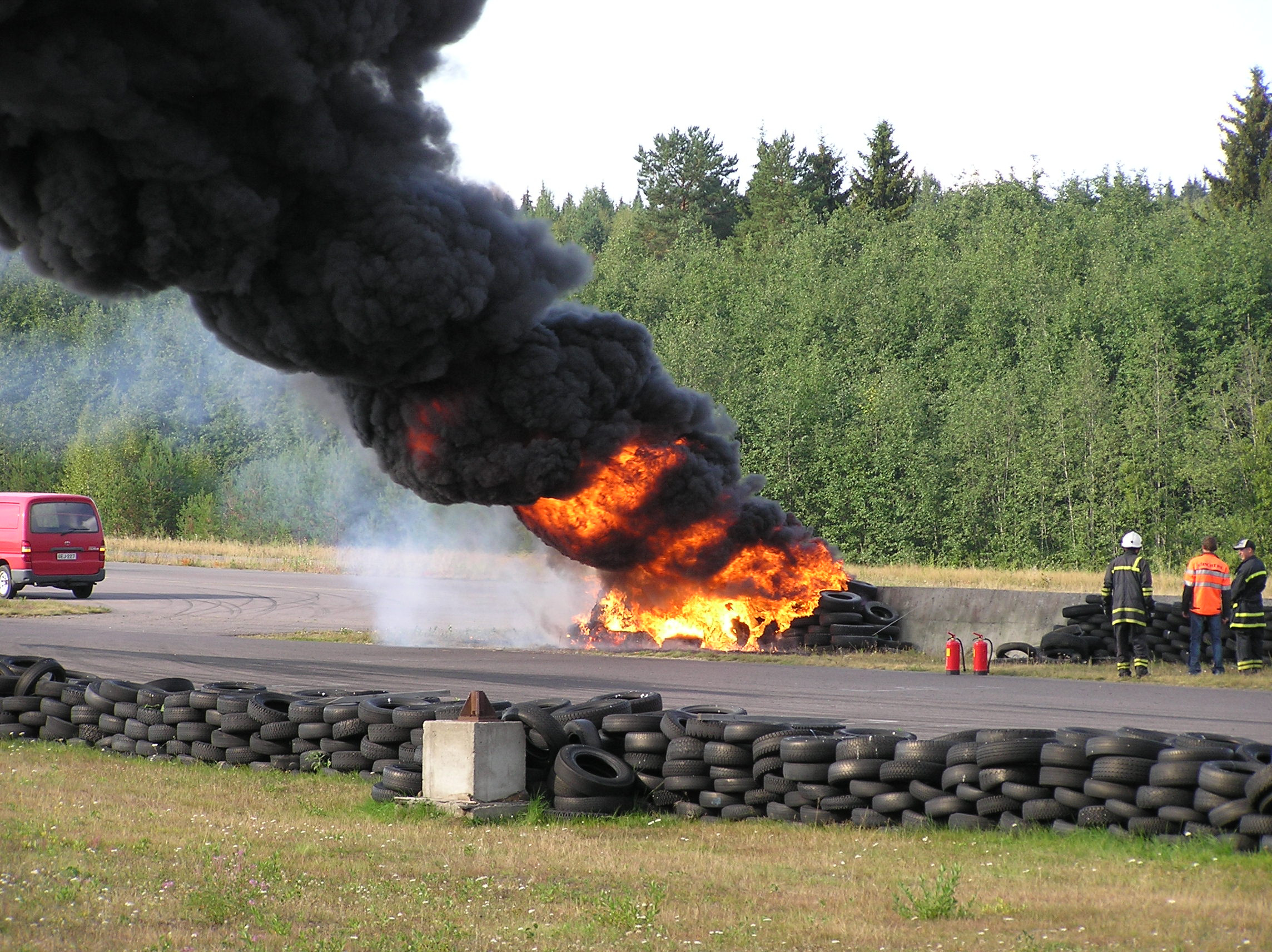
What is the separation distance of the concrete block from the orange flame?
41.9 feet

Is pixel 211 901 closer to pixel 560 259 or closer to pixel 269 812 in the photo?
pixel 269 812

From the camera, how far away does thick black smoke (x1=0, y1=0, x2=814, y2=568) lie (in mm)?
14391

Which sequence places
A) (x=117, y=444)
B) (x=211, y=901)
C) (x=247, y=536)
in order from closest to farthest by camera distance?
(x=211, y=901) → (x=247, y=536) → (x=117, y=444)

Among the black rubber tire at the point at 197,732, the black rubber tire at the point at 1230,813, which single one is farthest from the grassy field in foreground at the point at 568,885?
the black rubber tire at the point at 197,732

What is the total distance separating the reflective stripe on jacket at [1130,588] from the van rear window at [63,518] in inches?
888

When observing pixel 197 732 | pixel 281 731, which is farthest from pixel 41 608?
pixel 281 731

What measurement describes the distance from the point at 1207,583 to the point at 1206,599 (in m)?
0.26

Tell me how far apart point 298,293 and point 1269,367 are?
4046 cm

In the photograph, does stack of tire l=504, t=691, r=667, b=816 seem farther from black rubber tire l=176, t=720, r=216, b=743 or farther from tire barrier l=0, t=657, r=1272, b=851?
black rubber tire l=176, t=720, r=216, b=743

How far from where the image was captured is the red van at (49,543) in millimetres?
28203

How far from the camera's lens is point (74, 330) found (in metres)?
71.1

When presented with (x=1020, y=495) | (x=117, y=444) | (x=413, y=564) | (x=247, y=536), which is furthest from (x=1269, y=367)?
(x=117, y=444)

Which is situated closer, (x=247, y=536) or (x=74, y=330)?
(x=247, y=536)

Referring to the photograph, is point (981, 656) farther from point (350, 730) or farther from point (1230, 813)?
point (1230, 813)
